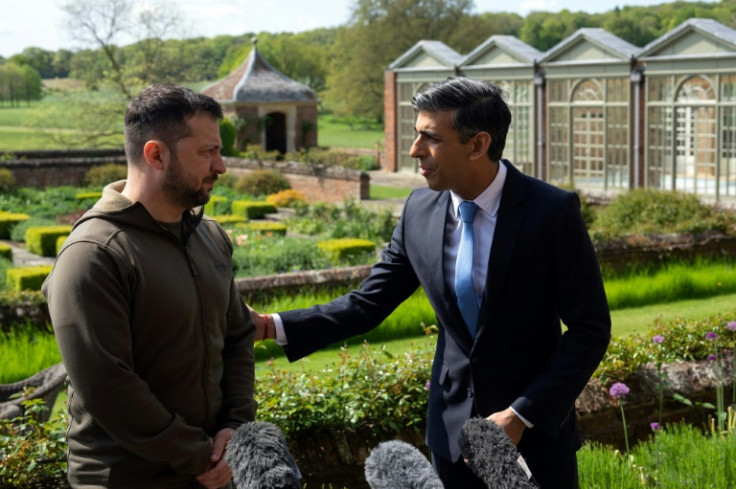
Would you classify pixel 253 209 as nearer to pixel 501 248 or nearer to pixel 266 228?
pixel 266 228

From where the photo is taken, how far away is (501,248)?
2893mm

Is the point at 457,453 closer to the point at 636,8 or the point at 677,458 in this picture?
the point at 677,458

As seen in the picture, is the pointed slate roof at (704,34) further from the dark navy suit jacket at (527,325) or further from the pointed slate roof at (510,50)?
the dark navy suit jacket at (527,325)

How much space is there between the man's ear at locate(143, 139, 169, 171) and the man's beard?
0.02 meters

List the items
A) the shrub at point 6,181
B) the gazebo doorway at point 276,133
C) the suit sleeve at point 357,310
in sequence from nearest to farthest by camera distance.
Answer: the suit sleeve at point 357,310
the shrub at point 6,181
the gazebo doorway at point 276,133

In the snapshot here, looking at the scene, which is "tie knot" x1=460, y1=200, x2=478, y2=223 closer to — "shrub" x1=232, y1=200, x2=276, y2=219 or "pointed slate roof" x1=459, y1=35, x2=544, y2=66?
"shrub" x1=232, y1=200, x2=276, y2=219

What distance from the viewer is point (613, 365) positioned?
5230mm

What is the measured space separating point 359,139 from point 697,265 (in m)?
46.8

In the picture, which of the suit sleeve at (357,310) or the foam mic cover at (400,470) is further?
the suit sleeve at (357,310)

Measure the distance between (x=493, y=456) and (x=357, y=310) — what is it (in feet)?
5.44

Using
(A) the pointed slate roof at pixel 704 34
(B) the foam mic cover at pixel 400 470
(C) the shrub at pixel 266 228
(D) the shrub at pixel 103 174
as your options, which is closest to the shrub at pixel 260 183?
(D) the shrub at pixel 103 174

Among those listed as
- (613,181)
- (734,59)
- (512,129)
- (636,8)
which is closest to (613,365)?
(734,59)

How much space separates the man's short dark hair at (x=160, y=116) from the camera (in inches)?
101

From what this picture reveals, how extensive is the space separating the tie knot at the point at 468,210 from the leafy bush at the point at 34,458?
207 cm
